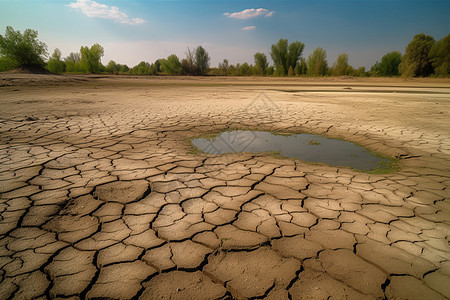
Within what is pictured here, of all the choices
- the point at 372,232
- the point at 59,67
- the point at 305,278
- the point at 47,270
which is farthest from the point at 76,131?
the point at 59,67

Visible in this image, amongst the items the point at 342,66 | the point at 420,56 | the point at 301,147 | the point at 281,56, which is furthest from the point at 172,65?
the point at 301,147

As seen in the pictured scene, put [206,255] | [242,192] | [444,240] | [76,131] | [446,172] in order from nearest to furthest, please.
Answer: [206,255] → [444,240] → [242,192] → [446,172] → [76,131]

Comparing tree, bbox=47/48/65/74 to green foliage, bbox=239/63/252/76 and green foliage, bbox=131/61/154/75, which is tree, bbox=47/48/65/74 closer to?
green foliage, bbox=131/61/154/75

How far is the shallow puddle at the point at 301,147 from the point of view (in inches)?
109

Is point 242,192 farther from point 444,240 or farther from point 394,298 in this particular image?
point 444,240

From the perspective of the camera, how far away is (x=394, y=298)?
1.04m

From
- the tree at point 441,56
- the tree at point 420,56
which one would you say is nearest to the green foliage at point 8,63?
the tree at point 420,56

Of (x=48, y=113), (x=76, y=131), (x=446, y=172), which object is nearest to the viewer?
(x=446, y=172)

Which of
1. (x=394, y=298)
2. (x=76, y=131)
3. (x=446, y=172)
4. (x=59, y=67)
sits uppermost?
(x=59, y=67)

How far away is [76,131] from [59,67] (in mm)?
39538

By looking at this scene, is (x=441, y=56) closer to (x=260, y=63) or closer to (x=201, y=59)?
(x=260, y=63)

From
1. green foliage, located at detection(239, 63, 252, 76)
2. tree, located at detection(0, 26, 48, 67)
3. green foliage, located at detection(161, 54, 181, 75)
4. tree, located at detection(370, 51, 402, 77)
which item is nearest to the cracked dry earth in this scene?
tree, located at detection(0, 26, 48, 67)

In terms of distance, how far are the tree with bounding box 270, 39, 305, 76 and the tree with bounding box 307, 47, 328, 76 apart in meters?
2.00

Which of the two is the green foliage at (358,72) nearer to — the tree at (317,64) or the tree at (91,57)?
the tree at (317,64)
